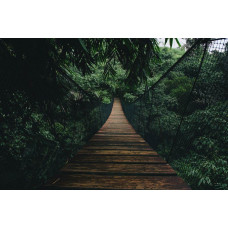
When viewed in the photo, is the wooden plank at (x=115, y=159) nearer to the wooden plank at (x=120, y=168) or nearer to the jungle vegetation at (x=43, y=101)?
the wooden plank at (x=120, y=168)

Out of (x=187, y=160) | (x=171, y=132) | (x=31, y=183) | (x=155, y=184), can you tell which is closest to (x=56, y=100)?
(x=31, y=183)

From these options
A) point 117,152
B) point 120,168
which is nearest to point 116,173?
point 120,168

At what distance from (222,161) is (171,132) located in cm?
158

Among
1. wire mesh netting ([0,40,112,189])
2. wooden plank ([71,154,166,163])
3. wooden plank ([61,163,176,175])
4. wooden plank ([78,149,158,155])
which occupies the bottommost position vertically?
wooden plank ([78,149,158,155])

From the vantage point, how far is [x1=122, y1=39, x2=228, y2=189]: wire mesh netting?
1.22m

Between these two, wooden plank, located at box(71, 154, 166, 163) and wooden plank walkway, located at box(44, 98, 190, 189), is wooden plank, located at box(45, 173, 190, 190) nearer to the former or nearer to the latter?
wooden plank walkway, located at box(44, 98, 190, 189)

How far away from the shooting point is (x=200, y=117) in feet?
7.34

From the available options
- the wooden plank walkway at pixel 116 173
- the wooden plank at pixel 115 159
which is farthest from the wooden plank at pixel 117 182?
the wooden plank at pixel 115 159

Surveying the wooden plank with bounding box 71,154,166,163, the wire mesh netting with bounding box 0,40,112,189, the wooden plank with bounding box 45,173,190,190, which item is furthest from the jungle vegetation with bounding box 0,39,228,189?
the wooden plank with bounding box 45,173,190,190

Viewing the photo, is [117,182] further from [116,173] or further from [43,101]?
[43,101]

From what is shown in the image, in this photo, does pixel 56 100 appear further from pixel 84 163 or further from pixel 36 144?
pixel 84 163

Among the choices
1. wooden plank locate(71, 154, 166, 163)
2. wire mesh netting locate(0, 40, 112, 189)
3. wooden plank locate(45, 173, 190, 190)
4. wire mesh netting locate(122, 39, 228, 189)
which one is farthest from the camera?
wooden plank locate(71, 154, 166, 163)

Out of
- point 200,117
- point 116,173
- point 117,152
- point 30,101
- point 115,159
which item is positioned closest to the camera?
point 30,101

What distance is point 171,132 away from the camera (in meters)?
3.96
